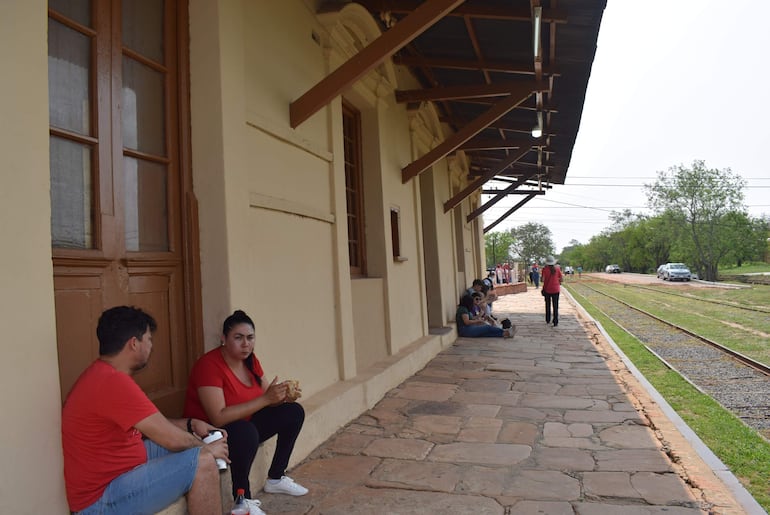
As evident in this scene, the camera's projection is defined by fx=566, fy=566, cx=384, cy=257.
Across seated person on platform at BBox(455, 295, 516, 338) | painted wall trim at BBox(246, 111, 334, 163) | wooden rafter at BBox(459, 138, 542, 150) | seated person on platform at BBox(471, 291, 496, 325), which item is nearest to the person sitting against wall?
painted wall trim at BBox(246, 111, 334, 163)

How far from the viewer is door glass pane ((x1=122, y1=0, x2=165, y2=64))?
127 inches

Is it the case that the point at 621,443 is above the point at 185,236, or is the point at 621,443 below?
below

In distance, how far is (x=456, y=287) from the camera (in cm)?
1273

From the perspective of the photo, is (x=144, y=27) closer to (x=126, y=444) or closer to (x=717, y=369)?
(x=126, y=444)

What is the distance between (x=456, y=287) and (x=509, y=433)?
316 inches

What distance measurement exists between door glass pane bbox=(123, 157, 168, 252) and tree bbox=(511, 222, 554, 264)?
80.2m

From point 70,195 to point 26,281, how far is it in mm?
685

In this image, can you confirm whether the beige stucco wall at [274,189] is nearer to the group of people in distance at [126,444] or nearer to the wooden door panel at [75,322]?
the wooden door panel at [75,322]

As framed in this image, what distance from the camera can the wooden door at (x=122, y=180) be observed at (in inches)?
107

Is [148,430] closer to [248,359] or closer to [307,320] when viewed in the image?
[248,359]

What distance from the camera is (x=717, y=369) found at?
27.8 feet

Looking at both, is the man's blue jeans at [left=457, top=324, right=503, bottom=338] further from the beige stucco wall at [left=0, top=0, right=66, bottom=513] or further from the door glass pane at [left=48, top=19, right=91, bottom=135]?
the beige stucco wall at [left=0, top=0, right=66, bottom=513]

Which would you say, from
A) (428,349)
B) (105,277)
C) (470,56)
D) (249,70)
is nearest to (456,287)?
(428,349)

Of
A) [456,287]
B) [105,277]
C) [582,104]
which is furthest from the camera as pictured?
[456,287]
